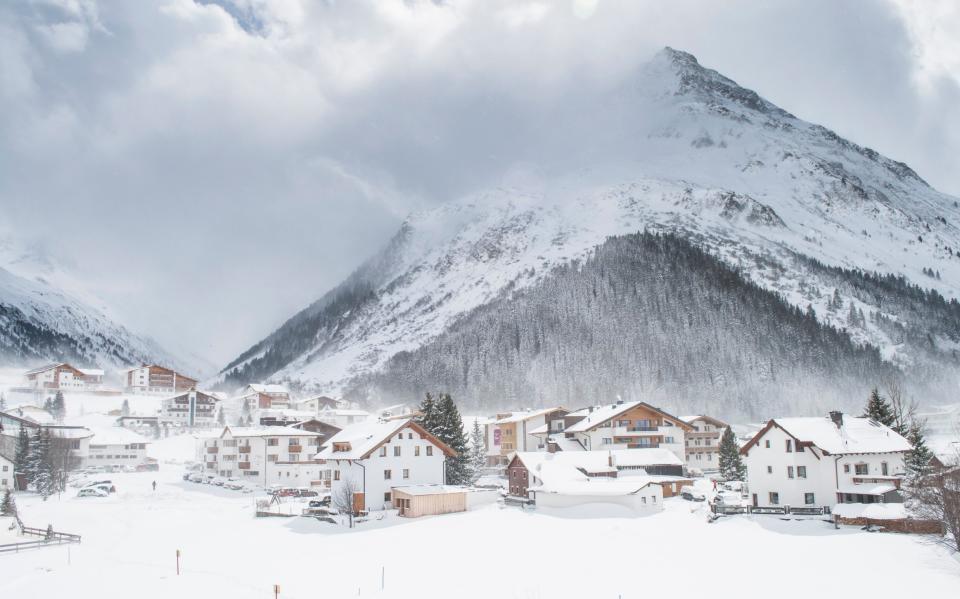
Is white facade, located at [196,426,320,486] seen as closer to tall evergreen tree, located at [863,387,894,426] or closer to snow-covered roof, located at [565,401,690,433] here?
snow-covered roof, located at [565,401,690,433]

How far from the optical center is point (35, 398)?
590ft

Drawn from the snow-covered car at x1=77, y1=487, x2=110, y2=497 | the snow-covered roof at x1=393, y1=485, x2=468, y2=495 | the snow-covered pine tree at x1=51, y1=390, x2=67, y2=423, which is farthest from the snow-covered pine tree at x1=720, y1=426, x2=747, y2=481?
the snow-covered pine tree at x1=51, y1=390, x2=67, y2=423

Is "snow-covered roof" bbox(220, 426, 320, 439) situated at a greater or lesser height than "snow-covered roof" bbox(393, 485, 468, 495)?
greater

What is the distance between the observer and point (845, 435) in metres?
59.1

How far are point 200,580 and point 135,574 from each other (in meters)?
5.09

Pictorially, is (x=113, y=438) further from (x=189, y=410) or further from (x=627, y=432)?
(x=627, y=432)

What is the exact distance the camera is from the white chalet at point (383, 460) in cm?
6562

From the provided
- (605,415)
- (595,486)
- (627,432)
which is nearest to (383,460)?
(595,486)

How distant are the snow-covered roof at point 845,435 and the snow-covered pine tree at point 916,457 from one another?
169cm

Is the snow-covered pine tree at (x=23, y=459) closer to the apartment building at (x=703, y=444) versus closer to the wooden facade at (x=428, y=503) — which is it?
the wooden facade at (x=428, y=503)

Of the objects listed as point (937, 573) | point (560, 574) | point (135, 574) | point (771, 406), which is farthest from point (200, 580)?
point (771, 406)

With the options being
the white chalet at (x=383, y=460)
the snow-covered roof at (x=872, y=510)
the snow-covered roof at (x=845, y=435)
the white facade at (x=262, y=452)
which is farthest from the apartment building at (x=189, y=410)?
the snow-covered roof at (x=872, y=510)

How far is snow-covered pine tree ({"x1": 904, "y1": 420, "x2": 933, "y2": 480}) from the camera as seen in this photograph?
55.7m

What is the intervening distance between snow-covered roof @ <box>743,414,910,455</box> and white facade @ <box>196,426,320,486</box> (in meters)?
61.8
